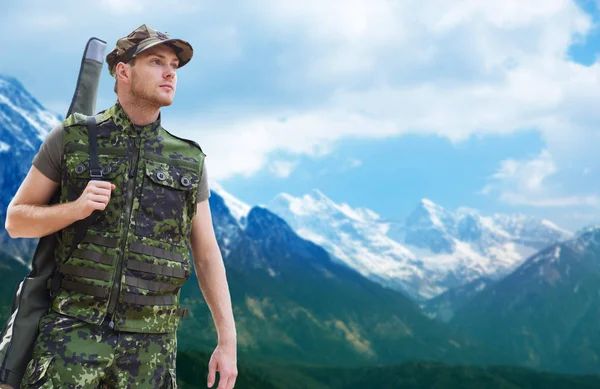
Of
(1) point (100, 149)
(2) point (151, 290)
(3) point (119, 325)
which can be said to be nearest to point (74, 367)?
(3) point (119, 325)

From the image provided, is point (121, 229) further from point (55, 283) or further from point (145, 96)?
point (145, 96)

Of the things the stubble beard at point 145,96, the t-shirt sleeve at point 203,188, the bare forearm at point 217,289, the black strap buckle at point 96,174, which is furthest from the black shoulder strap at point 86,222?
the bare forearm at point 217,289

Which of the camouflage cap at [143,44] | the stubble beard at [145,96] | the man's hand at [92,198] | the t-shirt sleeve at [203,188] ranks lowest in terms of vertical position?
the man's hand at [92,198]

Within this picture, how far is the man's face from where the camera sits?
5922 millimetres

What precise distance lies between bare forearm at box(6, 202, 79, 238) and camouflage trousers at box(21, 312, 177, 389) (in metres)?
0.68

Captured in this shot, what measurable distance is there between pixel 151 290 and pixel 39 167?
4.45 ft

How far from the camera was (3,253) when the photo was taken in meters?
165

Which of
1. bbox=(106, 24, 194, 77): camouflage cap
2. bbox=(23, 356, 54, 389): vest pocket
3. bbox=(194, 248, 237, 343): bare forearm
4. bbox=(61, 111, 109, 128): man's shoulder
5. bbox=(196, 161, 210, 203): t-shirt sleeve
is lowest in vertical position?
bbox=(23, 356, 54, 389): vest pocket

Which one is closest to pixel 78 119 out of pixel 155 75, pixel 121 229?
pixel 155 75

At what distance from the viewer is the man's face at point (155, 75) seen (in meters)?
5.92

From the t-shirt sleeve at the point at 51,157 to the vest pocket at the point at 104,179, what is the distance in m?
0.11

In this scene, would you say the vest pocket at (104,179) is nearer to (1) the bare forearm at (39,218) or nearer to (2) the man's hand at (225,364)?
(1) the bare forearm at (39,218)

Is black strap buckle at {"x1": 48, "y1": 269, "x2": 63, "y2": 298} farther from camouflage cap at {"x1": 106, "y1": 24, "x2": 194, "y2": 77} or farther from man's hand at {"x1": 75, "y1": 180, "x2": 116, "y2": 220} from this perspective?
camouflage cap at {"x1": 106, "y1": 24, "x2": 194, "y2": 77}

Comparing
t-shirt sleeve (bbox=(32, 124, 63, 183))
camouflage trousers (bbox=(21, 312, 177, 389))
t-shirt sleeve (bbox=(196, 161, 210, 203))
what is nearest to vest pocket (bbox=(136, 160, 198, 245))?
t-shirt sleeve (bbox=(196, 161, 210, 203))
